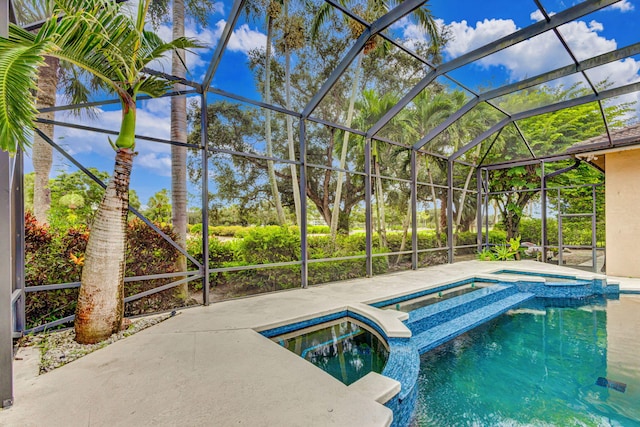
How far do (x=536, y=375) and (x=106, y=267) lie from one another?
214 inches

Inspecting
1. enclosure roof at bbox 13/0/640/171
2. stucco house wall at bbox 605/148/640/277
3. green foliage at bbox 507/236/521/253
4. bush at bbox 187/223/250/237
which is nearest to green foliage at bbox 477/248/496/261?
green foliage at bbox 507/236/521/253

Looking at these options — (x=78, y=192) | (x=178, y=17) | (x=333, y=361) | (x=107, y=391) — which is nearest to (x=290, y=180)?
(x=178, y=17)

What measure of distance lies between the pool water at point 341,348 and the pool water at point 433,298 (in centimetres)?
130

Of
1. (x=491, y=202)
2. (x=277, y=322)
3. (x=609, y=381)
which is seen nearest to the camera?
(x=609, y=381)

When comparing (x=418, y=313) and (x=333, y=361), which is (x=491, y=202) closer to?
(x=418, y=313)

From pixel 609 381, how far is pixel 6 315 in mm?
6047

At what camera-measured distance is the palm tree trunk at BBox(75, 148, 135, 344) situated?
3.49 metres

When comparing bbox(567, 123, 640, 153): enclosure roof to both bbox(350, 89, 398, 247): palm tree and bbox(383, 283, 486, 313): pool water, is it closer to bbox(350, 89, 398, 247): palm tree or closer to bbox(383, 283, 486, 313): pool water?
bbox(383, 283, 486, 313): pool water

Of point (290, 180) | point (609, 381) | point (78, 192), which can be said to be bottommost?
point (609, 381)

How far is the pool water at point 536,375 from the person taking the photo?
9.55 feet

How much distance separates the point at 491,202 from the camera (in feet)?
44.4

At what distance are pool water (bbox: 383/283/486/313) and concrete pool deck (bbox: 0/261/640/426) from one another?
2585 mm

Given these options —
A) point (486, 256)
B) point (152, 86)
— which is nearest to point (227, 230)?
point (152, 86)

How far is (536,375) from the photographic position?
3.70 meters
